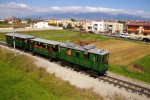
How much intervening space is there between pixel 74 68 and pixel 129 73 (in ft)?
28.8

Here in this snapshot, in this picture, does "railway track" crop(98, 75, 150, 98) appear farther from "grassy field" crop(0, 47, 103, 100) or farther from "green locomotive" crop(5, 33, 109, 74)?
"grassy field" crop(0, 47, 103, 100)

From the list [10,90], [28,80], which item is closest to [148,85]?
[28,80]

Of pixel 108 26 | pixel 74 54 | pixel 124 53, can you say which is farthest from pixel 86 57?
pixel 108 26

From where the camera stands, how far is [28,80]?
2234cm

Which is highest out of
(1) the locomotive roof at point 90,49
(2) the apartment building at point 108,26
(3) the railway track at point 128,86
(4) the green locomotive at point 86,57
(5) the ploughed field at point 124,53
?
(2) the apartment building at point 108,26

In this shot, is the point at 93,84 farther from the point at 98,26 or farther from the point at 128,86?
the point at 98,26

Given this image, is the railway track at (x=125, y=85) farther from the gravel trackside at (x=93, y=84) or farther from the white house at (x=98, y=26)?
the white house at (x=98, y=26)

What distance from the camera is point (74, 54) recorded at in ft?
94.2

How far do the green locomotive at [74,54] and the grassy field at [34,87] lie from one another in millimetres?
5232

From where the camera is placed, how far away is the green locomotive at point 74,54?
25922 mm

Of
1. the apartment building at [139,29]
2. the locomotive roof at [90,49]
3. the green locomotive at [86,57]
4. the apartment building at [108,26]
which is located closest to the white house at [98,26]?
the apartment building at [108,26]

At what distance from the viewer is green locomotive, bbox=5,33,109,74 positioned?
25922 mm

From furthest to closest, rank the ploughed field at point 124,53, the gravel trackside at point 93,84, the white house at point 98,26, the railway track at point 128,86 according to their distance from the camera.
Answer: the white house at point 98,26
the ploughed field at point 124,53
the railway track at point 128,86
the gravel trackside at point 93,84

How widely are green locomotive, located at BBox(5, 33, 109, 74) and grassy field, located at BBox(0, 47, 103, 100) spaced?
523 centimetres
